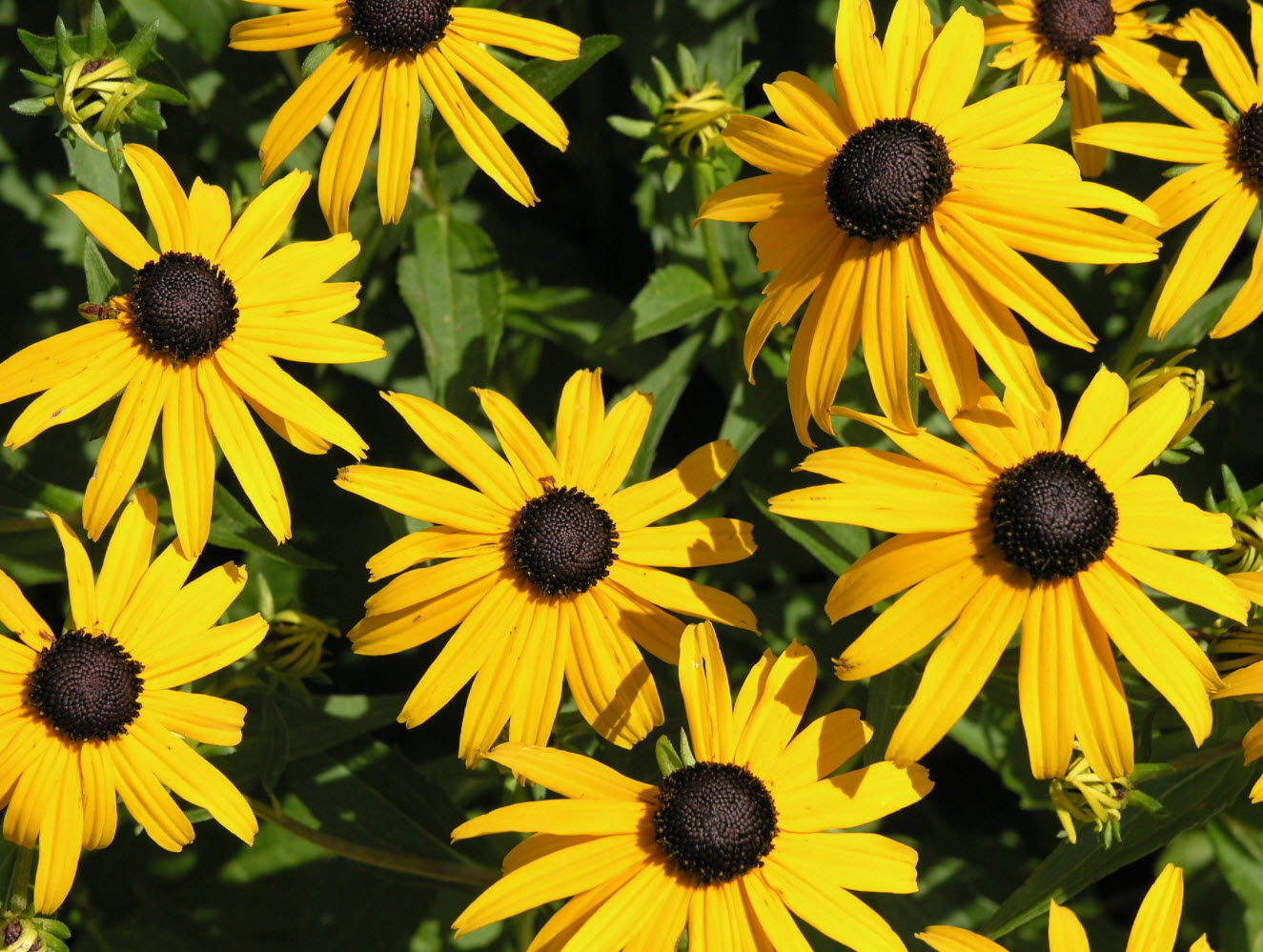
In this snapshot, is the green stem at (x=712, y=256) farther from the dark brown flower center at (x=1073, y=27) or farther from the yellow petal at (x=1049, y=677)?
the yellow petal at (x=1049, y=677)

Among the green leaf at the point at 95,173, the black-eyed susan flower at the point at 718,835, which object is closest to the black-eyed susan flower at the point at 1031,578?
the black-eyed susan flower at the point at 718,835

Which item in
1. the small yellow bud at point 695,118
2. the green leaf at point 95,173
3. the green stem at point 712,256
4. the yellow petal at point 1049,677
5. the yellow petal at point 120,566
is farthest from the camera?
the green leaf at point 95,173

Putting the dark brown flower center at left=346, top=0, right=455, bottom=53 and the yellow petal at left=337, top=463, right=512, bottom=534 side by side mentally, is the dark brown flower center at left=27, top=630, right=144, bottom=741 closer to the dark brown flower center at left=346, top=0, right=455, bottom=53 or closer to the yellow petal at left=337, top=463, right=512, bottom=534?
the yellow petal at left=337, top=463, right=512, bottom=534

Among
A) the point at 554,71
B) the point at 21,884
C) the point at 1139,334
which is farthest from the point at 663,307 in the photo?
the point at 21,884

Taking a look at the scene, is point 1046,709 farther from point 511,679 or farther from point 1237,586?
point 511,679

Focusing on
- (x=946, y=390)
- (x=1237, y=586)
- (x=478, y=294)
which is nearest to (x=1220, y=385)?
(x=1237, y=586)
